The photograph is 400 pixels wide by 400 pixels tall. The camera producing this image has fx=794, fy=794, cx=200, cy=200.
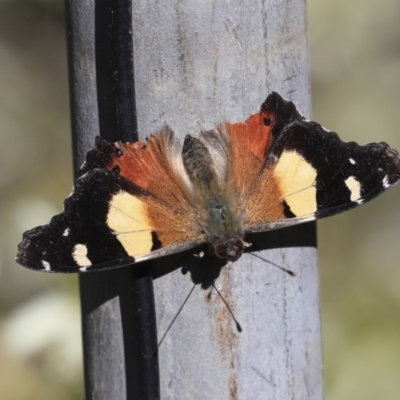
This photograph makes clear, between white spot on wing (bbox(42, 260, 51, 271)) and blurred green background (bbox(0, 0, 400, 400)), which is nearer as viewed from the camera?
white spot on wing (bbox(42, 260, 51, 271))

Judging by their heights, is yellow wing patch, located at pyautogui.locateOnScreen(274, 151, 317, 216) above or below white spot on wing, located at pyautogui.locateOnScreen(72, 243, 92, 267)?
above

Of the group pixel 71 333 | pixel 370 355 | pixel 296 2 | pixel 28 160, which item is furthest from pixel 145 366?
pixel 28 160

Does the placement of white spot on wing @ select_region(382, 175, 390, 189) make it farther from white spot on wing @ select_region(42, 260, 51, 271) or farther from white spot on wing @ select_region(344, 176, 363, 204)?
white spot on wing @ select_region(42, 260, 51, 271)

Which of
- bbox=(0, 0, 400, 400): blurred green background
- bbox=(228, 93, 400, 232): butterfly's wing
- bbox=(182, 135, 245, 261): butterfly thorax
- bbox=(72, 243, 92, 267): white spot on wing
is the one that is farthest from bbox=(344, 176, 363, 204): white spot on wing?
bbox=(0, 0, 400, 400): blurred green background

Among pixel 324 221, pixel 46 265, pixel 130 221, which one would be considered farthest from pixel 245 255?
pixel 324 221

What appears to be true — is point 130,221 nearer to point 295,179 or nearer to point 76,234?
point 76,234

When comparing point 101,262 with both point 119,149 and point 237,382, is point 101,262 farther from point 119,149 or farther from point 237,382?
point 237,382

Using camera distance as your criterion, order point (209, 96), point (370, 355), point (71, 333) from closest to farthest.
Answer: point (209, 96), point (71, 333), point (370, 355)
